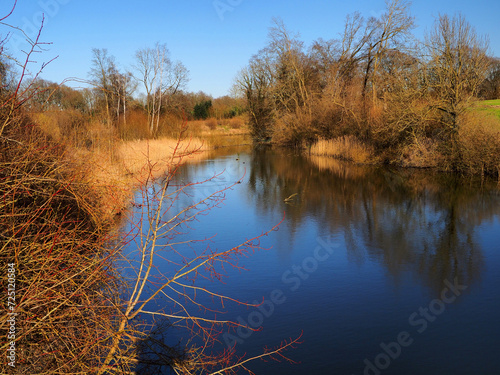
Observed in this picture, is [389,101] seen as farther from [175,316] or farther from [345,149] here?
[175,316]

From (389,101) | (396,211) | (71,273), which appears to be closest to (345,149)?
(389,101)

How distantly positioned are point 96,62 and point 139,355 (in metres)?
33.8

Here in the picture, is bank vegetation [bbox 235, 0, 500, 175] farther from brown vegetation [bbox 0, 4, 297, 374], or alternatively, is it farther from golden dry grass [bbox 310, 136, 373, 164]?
brown vegetation [bbox 0, 4, 297, 374]

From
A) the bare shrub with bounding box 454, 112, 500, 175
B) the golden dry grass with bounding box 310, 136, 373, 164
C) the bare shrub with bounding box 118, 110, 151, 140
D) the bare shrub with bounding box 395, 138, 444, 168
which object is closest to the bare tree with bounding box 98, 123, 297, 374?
the bare shrub with bounding box 454, 112, 500, 175

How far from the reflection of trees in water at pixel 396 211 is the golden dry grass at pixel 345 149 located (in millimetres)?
1886

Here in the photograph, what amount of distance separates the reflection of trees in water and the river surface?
0.14 ft

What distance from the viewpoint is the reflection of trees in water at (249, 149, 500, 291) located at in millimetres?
7711

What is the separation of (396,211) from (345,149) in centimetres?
1192

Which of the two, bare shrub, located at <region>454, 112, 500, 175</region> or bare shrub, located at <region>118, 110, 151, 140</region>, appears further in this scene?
bare shrub, located at <region>118, 110, 151, 140</region>

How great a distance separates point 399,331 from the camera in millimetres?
→ 5316

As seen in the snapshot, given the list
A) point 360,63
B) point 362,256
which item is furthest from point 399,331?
point 360,63

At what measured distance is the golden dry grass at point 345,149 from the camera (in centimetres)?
2119

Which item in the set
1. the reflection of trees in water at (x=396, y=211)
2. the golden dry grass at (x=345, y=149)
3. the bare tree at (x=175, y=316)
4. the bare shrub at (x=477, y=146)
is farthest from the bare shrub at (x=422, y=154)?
the bare tree at (x=175, y=316)

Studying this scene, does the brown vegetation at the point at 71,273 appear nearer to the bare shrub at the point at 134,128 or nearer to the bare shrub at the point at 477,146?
the bare shrub at the point at 477,146
